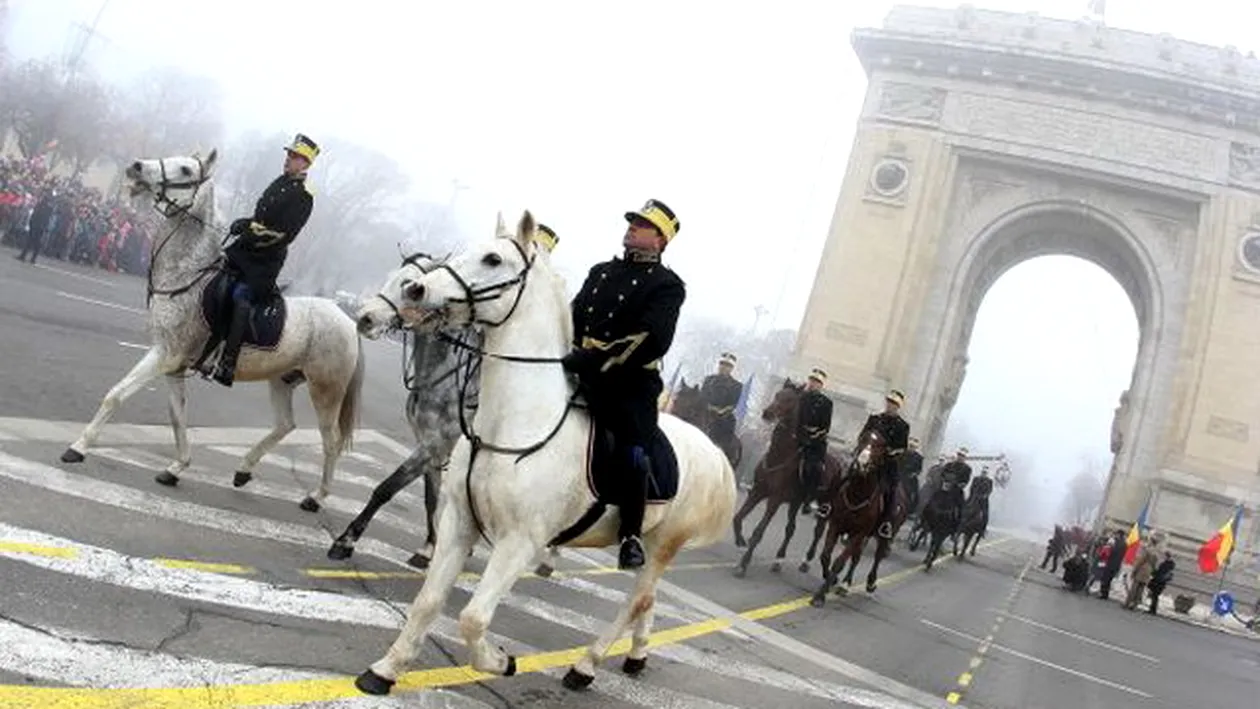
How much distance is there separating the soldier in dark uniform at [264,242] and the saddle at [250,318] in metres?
0.05

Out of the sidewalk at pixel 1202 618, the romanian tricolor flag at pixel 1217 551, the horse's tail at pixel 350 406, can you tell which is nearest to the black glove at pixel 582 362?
the horse's tail at pixel 350 406

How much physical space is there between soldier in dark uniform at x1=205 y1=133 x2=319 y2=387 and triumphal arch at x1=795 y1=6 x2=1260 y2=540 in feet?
96.3

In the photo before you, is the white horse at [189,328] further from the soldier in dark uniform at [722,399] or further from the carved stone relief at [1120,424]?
the carved stone relief at [1120,424]

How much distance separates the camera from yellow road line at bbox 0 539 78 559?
16.5 feet

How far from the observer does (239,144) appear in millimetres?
89312

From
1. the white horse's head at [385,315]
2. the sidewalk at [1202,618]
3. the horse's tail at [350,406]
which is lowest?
the sidewalk at [1202,618]

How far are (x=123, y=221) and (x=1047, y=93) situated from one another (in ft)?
115

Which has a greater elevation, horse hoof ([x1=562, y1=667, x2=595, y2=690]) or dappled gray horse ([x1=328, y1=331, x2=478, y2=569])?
dappled gray horse ([x1=328, y1=331, x2=478, y2=569])

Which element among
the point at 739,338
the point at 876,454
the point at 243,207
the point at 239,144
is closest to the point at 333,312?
the point at 876,454

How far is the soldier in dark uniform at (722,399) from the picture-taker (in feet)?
60.3

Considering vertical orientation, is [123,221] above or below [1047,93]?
below

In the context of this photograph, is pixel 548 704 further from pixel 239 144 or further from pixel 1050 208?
pixel 239 144

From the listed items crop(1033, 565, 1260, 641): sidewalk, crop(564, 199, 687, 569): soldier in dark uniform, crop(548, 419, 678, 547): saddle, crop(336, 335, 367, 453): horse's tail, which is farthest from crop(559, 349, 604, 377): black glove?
crop(1033, 565, 1260, 641): sidewalk

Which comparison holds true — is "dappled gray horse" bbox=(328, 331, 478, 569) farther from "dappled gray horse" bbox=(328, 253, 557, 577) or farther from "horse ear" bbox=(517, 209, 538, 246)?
"horse ear" bbox=(517, 209, 538, 246)
